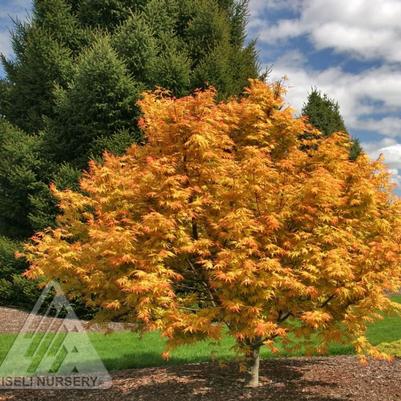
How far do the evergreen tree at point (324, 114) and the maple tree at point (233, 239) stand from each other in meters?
20.4

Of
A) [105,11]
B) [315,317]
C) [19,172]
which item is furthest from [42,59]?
[315,317]

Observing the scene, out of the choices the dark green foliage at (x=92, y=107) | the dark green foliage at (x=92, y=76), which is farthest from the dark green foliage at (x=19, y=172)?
the dark green foliage at (x=92, y=107)

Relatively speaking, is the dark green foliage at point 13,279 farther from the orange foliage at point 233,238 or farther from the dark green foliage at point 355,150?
the dark green foliage at point 355,150

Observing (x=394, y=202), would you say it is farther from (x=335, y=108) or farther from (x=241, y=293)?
(x=335, y=108)

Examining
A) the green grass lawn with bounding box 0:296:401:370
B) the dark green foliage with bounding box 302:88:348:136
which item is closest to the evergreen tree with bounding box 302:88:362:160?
the dark green foliage with bounding box 302:88:348:136

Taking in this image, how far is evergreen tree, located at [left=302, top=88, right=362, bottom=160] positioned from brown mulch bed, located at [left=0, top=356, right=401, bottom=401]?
60.6ft

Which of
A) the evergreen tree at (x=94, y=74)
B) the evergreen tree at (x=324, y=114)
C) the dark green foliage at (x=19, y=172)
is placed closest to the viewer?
the evergreen tree at (x=94, y=74)

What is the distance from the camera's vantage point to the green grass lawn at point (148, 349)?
40.7 feet

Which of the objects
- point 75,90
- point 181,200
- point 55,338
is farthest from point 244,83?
point 181,200

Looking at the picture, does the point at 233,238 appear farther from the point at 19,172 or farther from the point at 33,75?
the point at 33,75

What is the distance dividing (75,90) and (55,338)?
27.7 ft

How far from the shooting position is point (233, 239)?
7105 millimetres

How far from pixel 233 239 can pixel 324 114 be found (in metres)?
22.7

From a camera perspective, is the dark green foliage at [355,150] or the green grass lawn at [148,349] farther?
the dark green foliage at [355,150]
